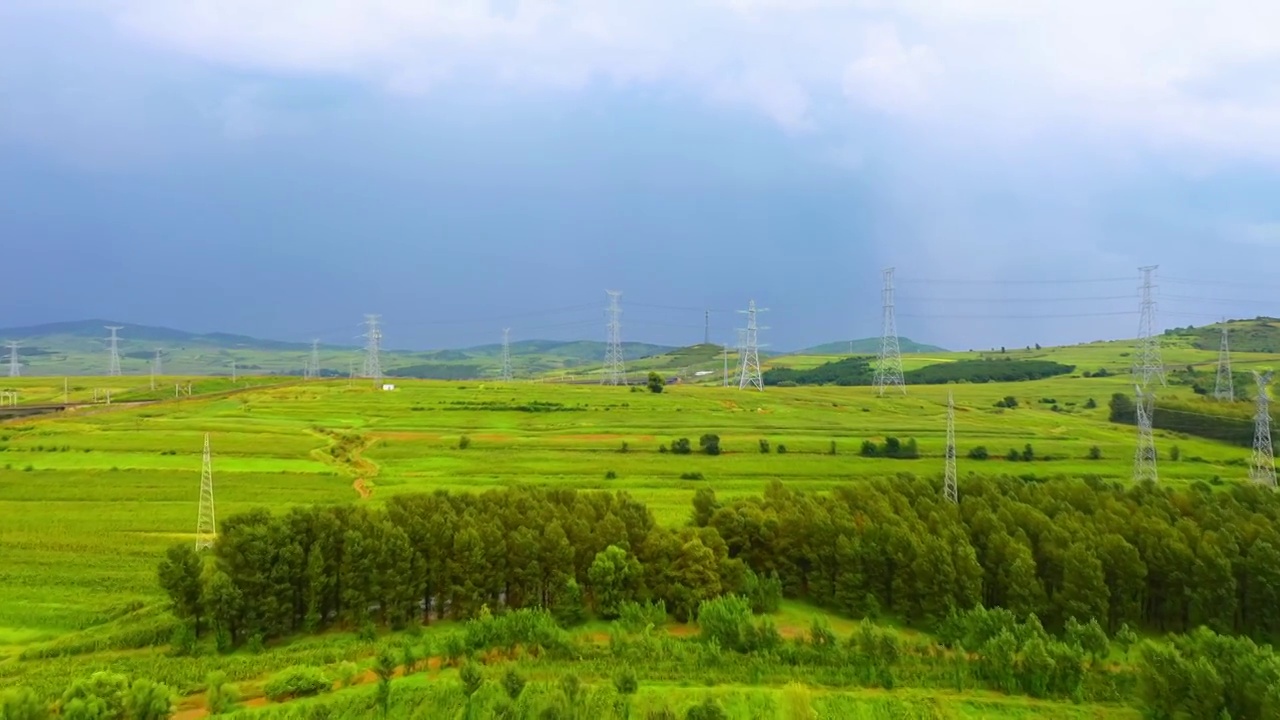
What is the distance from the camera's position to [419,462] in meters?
77.4

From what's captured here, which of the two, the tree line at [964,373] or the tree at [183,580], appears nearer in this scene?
the tree at [183,580]

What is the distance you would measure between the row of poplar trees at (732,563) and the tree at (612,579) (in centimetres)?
9

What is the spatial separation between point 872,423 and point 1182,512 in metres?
52.6

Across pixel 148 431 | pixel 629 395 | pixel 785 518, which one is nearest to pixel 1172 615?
pixel 785 518

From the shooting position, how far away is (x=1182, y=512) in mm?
47406

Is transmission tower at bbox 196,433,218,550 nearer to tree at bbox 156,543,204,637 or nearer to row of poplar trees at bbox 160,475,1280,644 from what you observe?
row of poplar trees at bbox 160,475,1280,644

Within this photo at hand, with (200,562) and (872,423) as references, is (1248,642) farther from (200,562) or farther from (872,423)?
(872,423)

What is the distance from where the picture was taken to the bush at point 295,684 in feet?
102

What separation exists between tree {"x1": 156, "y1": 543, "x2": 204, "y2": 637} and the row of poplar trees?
0.25 ft

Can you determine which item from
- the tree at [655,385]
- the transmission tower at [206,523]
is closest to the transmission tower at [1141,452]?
the transmission tower at [206,523]

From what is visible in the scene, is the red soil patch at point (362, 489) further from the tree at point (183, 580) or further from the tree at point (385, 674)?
the tree at point (385, 674)

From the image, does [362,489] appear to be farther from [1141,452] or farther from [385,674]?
[1141,452]

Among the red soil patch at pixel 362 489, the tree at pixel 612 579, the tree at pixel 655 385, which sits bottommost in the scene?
the tree at pixel 612 579

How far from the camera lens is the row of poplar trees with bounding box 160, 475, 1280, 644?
127 ft
